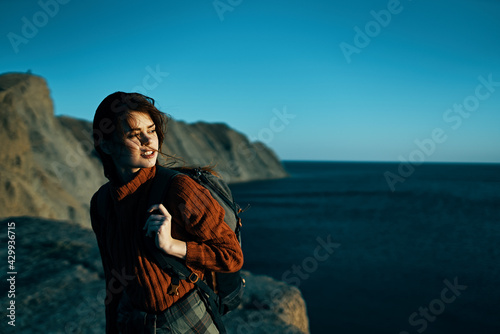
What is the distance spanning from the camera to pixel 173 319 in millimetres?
1430

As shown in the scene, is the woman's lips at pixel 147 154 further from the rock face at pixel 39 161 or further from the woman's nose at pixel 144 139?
the rock face at pixel 39 161

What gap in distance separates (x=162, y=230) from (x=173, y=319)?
49cm

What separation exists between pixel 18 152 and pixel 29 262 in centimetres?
758

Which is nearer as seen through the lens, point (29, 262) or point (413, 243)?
point (29, 262)

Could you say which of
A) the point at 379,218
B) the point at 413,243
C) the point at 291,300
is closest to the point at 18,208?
the point at 291,300

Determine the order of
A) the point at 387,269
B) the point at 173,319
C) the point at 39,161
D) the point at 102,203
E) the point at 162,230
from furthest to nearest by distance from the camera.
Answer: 1. the point at 39,161
2. the point at 387,269
3. the point at 102,203
4. the point at 173,319
5. the point at 162,230

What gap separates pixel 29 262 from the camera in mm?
4293

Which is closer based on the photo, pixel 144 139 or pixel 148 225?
pixel 148 225

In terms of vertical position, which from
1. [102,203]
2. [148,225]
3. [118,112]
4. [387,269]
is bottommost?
[387,269]

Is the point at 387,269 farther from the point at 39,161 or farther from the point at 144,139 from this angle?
the point at 39,161

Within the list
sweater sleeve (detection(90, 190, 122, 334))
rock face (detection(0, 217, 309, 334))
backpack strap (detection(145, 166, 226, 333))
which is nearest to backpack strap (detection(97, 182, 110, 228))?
sweater sleeve (detection(90, 190, 122, 334))

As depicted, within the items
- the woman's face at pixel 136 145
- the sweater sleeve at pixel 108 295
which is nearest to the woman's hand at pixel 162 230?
the woman's face at pixel 136 145

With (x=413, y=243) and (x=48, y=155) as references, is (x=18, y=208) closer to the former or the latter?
(x=48, y=155)

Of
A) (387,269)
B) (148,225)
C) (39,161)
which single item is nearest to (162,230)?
(148,225)
